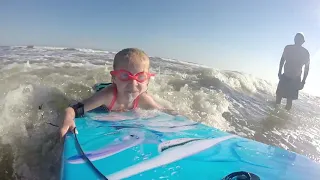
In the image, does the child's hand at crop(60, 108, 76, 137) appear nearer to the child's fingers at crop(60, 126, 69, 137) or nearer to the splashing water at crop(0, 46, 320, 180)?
the child's fingers at crop(60, 126, 69, 137)

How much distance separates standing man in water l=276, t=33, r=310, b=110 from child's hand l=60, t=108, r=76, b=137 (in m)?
5.76

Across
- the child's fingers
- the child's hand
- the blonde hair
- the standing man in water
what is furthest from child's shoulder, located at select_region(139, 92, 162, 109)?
the standing man in water

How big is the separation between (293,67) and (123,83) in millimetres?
5295

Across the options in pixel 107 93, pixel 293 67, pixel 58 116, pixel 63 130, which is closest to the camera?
pixel 63 130

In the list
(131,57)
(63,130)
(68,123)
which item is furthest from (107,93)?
(63,130)

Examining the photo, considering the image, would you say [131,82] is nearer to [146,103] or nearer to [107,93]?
[107,93]

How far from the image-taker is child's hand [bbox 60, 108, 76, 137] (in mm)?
2762

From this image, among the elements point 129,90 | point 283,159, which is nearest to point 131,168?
point 283,159

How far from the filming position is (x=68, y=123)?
2873 millimetres

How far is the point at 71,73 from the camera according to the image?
7.74 m

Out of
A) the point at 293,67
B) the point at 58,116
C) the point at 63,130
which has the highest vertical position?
the point at 293,67

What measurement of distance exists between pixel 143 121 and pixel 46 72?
5132mm

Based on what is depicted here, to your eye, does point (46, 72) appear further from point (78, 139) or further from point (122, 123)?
point (78, 139)

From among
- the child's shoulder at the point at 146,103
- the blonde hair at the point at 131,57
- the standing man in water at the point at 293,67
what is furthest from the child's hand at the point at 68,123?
the standing man in water at the point at 293,67
